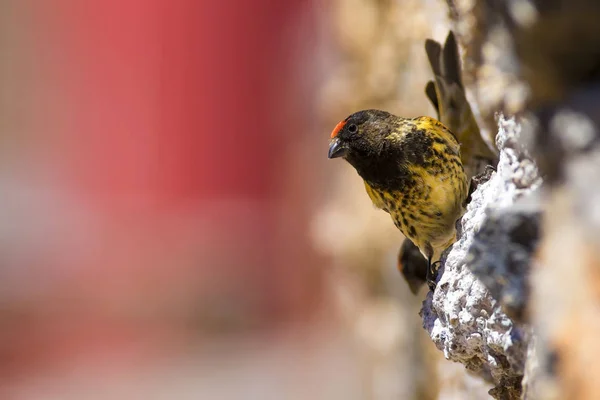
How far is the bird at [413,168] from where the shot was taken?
6.30 feet

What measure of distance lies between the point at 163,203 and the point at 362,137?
6.09 metres

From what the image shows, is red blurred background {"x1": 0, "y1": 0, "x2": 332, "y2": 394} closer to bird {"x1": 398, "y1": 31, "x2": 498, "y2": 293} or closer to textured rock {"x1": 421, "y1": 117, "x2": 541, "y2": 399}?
bird {"x1": 398, "y1": 31, "x2": 498, "y2": 293}

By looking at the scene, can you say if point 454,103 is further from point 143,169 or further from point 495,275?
point 143,169

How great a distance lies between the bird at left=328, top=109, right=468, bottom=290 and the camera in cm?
192

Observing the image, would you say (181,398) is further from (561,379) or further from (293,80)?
(561,379)

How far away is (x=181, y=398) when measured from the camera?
22.7 ft

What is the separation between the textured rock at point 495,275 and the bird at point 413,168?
0.13 m

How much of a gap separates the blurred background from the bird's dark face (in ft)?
14.0

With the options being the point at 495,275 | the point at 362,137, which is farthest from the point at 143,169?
the point at 495,275

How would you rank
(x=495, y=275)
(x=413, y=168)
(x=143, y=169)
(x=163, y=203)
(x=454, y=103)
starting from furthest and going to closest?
(x=163, y=203), (x=143, y=169), (x=454, y=103), (x=413, y=168), (x=495, y=275)

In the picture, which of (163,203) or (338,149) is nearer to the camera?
(338,149)

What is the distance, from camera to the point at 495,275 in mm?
1387

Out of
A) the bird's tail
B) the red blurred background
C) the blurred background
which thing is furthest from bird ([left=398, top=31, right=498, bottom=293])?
the red blurred background

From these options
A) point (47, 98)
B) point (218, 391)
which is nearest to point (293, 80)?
point (47, 98)
